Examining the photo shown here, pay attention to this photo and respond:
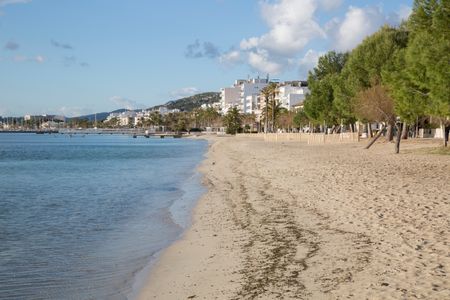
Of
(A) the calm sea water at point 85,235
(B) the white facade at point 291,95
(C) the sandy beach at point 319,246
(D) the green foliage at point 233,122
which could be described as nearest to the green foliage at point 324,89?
(A) the calm sea water at point 85,235

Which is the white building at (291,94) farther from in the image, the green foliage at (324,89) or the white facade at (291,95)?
the green foliage at (324,89)

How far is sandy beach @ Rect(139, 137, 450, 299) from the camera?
7.55 m

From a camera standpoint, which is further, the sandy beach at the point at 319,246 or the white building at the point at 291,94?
the white building at the point at 291,94

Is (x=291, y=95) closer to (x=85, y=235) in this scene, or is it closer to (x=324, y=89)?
(x=324, y=89)

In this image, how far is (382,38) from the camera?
49031 millimetres

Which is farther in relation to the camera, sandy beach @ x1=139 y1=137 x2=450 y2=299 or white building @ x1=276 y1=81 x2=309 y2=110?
white building @ x1=276 y1=81 x2=309 y2=110

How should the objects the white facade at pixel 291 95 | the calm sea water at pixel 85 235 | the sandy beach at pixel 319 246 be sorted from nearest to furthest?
the sandy beach at pixel 319 246
the calm sea water at pixel 85 235
the white facade at pixel 291 95

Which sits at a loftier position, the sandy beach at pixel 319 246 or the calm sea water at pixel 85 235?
the sandy beach at pixel 319 246

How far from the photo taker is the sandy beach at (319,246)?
7.55m

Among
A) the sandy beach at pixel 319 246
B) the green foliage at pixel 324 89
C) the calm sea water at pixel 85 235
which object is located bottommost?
the calm sea water at pixel 85 235

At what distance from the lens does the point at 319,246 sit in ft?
33.4

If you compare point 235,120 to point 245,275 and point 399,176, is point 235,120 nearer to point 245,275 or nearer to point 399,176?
point 399,176

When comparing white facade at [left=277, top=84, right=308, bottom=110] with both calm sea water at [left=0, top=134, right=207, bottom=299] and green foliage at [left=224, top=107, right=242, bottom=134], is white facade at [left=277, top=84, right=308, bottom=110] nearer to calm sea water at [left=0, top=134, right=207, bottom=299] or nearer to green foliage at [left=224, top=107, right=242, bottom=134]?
green foliage at [left=224, top=107, right=242, bottom=134]

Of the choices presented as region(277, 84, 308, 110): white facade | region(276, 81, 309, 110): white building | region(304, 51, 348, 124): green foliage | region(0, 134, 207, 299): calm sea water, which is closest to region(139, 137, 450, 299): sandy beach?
region(0, 134, 207, 299): calm sea water
